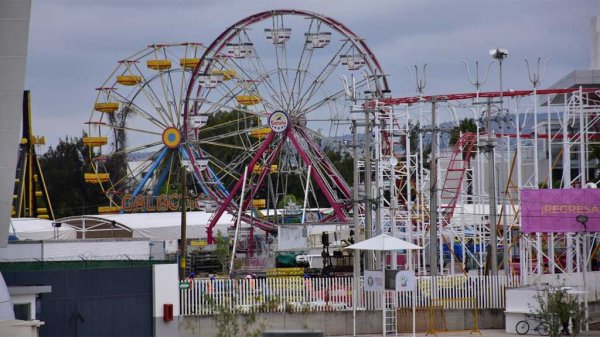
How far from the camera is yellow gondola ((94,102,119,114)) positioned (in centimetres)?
7631

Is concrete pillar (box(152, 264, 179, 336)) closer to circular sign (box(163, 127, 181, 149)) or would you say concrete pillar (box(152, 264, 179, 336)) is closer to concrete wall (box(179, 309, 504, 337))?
concrete wall (box(179, 309, 504, 337))

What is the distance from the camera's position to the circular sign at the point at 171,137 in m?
73.9

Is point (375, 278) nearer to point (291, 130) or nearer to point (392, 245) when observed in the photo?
point (392, 245)

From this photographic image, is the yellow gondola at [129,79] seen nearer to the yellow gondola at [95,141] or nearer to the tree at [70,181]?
the yellow gondola at [95,141]

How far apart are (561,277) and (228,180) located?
70.4 metres

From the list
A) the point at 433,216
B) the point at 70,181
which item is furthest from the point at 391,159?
the point at 70,181

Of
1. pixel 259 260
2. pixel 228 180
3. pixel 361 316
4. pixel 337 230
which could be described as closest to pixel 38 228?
pixel 259 260

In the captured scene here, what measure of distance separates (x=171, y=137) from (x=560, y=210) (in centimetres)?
3889

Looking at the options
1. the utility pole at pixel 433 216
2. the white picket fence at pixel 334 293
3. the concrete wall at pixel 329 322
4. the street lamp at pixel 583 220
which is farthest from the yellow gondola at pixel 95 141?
the street lamp at pixel 583 220

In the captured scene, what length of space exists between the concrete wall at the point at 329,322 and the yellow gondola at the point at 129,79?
43.4m

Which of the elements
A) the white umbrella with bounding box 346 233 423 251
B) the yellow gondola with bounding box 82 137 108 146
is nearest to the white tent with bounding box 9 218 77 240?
the yellow gondola with bounding box 82 137 108 146

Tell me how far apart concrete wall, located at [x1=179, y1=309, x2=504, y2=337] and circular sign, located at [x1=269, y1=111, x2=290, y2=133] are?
2387 centimetres

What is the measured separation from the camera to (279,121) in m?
59.6

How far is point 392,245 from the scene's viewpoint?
35.2 metres
